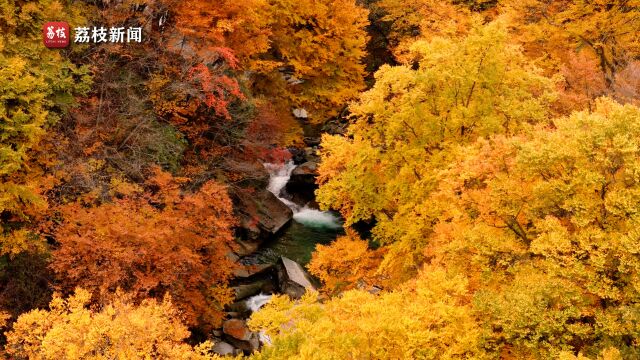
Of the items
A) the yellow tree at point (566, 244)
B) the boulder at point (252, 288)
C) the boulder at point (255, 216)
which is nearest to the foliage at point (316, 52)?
the boulder at point (255, 216)

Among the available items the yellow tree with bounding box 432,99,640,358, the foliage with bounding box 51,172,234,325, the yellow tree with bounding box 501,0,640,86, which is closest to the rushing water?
the foliage with bounding box 51,172,234,325

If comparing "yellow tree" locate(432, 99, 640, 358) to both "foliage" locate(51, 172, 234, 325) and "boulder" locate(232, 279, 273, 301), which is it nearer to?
"foliage" locate(51, 172, 234, 325)

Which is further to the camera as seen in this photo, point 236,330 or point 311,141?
point 311,141

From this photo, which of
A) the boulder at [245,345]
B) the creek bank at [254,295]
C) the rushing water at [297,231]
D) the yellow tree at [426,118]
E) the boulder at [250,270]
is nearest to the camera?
the yellow tree at [426,118]

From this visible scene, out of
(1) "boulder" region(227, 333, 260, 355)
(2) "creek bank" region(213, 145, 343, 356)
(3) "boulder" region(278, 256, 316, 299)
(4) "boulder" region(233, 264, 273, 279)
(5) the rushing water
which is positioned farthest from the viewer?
(5) the rushing water

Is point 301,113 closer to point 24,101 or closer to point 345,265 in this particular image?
point 345,265

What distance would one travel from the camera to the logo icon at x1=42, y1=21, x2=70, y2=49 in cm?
1944

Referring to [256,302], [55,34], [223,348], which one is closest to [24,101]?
[55,34]

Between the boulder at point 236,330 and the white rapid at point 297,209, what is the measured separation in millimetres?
10760

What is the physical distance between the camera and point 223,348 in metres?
19.9

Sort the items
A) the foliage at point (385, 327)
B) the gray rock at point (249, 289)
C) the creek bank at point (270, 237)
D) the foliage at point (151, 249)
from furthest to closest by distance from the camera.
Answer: the gray rock at point (249, 289) → the creek bank at point (270, 237) → the foliage at point (151, 249) → the foliage at point (385, 327)

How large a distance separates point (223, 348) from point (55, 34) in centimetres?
1411

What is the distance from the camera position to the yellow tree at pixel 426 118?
16719mm

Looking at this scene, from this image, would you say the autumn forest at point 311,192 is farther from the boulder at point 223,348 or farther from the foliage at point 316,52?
the foliage at point 316,52
